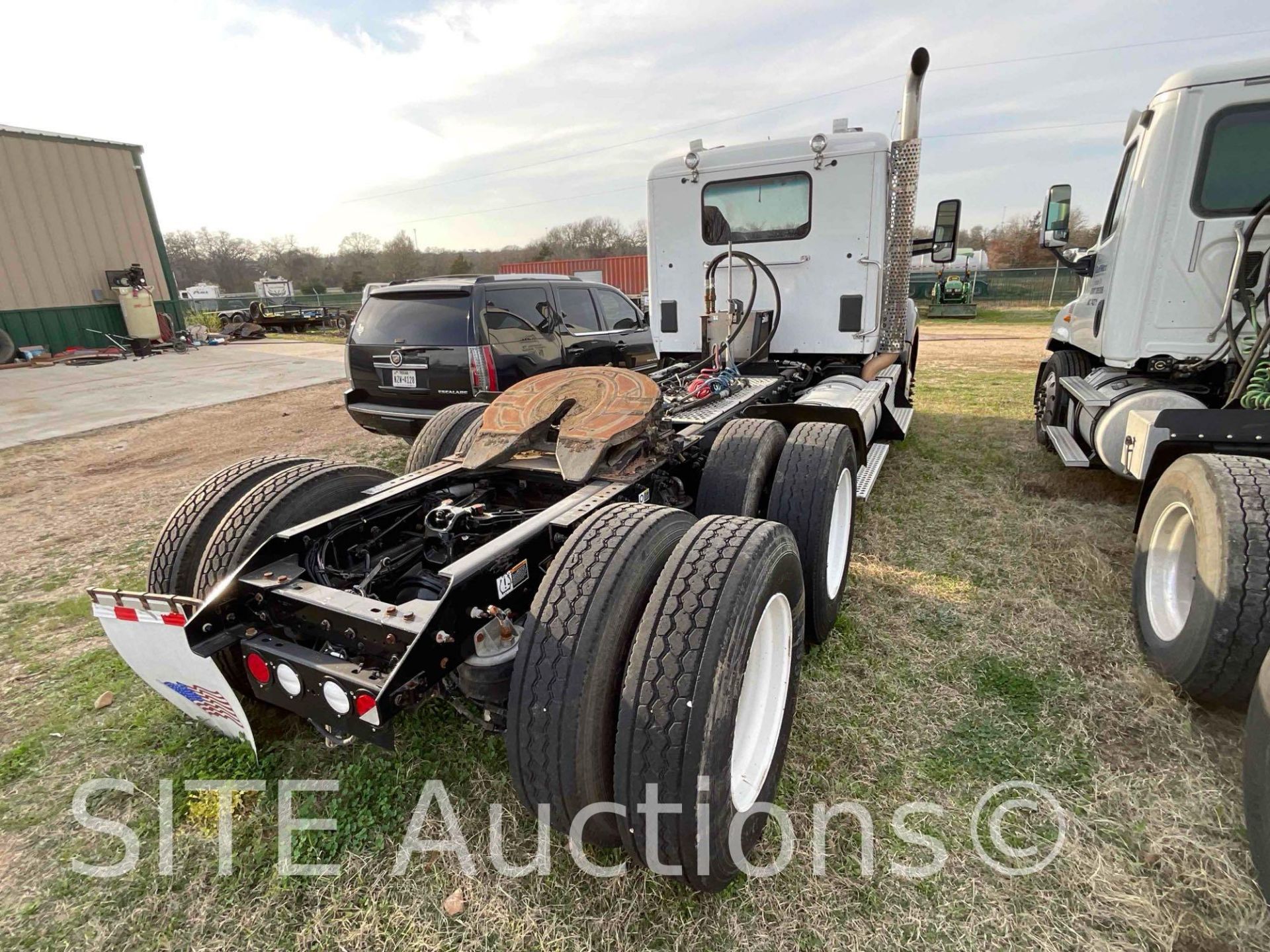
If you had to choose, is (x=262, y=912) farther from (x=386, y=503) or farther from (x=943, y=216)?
(x=943, y=216)

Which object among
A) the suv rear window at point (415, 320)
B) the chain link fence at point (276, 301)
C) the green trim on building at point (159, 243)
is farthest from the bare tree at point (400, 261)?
the suv rear window at point (415, 320)

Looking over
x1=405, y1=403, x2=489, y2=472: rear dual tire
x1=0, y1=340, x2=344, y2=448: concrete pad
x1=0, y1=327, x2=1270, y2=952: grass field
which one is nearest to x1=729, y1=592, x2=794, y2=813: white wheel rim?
x1=0, y1=327, x2=1270, y2=952: grass field

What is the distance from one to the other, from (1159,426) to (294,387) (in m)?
13.9

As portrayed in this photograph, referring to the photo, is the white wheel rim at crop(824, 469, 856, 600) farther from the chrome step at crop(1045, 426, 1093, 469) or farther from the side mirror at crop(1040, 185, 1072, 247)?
the side mirror at crop(1040, 185, 1072, 247)

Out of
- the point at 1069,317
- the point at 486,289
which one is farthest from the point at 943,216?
the point at 486,289

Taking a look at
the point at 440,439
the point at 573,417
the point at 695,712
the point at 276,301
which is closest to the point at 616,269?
the point at 276,301

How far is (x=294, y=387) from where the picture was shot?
13164 millimetres

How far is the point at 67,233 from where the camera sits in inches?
737

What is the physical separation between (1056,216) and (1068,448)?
6.69 ft

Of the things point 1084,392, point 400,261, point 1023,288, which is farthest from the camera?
point 400,261

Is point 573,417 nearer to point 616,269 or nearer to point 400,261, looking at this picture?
point 616,269

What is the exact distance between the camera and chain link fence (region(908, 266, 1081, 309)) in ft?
89.2

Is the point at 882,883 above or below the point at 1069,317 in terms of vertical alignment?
below

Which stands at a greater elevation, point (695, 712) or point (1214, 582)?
point (695, 712)
